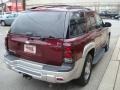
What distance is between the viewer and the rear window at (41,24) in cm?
440

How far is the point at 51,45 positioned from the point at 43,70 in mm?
507

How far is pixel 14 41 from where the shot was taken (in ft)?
15.7

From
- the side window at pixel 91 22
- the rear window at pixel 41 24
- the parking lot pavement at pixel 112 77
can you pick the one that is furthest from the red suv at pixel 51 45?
the parking lot pavement at pixel 112 77

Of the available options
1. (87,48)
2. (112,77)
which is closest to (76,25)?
(87,48)

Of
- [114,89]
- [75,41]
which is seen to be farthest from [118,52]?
[75,41]

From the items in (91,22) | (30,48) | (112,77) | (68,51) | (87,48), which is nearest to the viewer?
(68,51)

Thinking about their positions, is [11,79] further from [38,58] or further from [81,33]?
[81,33]

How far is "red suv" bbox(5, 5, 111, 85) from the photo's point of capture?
13.8 feet

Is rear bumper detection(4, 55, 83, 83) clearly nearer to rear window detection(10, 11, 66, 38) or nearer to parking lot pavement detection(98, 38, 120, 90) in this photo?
rear window detection(10, 11, 66, 38)

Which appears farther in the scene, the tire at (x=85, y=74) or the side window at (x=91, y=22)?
the side window at (x=91, y=22)

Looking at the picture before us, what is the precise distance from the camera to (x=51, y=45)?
4234 millimetres

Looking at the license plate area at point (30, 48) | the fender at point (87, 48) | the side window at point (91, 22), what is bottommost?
the fender at point (87, 48)

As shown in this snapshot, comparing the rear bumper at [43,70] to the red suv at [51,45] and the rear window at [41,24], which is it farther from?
the rear window at [41,24]

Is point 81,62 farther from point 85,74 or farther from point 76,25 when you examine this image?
point 76,25
